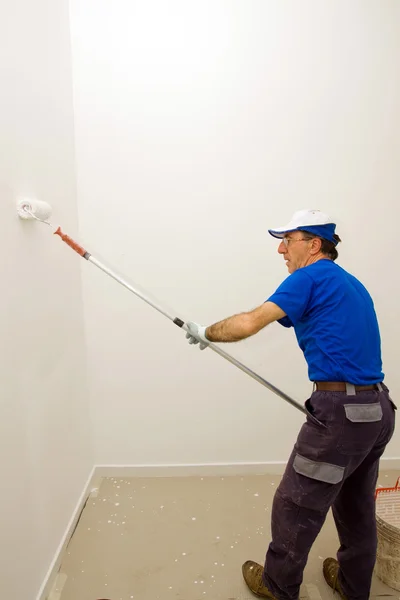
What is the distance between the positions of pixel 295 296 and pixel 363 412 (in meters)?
0.41

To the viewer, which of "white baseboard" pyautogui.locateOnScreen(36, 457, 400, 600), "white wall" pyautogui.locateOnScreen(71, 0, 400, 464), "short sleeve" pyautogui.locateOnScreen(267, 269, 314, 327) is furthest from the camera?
"white baseboard" pyautogui.locateOnScreen(36, 457, 400, 600)

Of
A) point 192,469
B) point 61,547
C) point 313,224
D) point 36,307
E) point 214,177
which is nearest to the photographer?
point 313,224

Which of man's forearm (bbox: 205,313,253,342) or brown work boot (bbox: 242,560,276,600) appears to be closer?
man's forearm (bbox: 205,313,253,342)

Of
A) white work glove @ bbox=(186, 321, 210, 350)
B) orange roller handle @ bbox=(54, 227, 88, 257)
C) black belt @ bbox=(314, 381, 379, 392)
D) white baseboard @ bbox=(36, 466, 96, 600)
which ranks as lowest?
white baseboard @ bbox=(36, 466, 96, 600)

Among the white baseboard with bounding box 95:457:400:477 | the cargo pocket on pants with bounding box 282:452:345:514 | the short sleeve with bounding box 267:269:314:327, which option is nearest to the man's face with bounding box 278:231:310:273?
the short sleeve with bounding box 267:269:314:327

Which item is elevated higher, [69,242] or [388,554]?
[69,242]

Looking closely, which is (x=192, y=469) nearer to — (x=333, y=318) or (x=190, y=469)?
(x=190, y=469)

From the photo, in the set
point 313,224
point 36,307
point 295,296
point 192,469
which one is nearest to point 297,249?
point 313,224

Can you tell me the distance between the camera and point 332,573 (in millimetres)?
1623

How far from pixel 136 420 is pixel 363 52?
216cm

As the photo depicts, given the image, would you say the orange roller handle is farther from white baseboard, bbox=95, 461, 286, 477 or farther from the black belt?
white baseboard, bbox=95, 461, 286, 477

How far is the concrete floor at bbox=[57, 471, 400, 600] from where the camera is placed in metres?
1.60

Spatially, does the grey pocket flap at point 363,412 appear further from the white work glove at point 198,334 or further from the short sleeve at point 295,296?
the white work glove at point 198,334

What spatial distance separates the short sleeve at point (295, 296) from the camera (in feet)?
4.12
